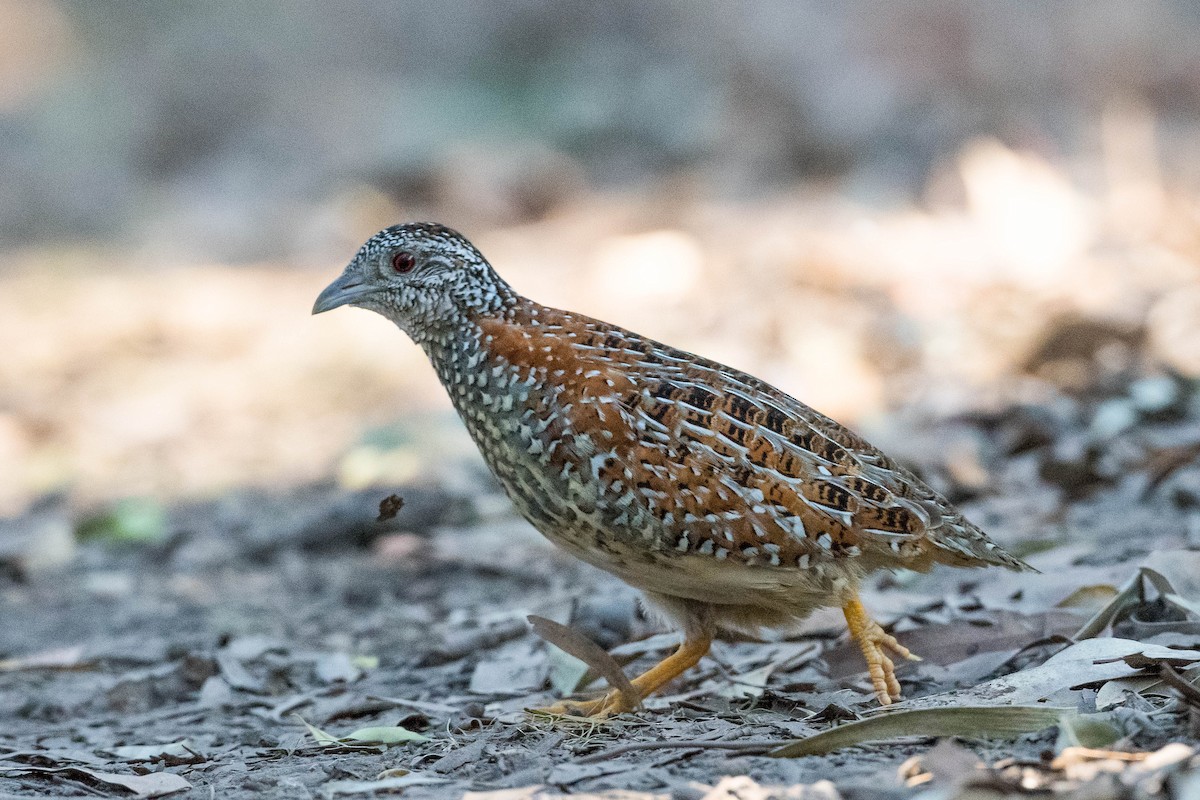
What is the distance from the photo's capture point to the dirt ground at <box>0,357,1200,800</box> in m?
3.47

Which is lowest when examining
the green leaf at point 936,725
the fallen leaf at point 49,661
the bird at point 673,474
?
the green leaf at point 936,725

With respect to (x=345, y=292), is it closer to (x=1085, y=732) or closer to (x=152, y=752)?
(x=152, y=752)

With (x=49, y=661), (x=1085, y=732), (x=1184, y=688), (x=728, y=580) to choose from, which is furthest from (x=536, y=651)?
(x=1184, y=688)

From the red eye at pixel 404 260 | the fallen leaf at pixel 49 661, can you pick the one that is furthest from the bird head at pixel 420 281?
the fallen leaf at pixel 49 661

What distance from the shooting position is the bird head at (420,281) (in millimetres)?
4598

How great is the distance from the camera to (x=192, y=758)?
4191 millimetres

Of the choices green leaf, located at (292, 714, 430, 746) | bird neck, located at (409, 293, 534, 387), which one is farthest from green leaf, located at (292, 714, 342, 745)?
bird neck, located at (409, 293, 534, 387)

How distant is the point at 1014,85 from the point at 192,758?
39.0ft

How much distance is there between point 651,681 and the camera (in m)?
4.48

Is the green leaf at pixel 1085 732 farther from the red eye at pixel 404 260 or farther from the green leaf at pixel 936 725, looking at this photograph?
the red eye at pixel 404 260

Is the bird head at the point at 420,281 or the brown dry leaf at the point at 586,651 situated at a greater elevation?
the bird head at the point at 420,281

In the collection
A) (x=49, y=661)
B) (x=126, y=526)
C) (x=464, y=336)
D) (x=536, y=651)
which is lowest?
(x=536, y=651)

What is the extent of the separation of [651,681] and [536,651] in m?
0.90

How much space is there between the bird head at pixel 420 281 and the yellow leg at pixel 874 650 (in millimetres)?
1508
